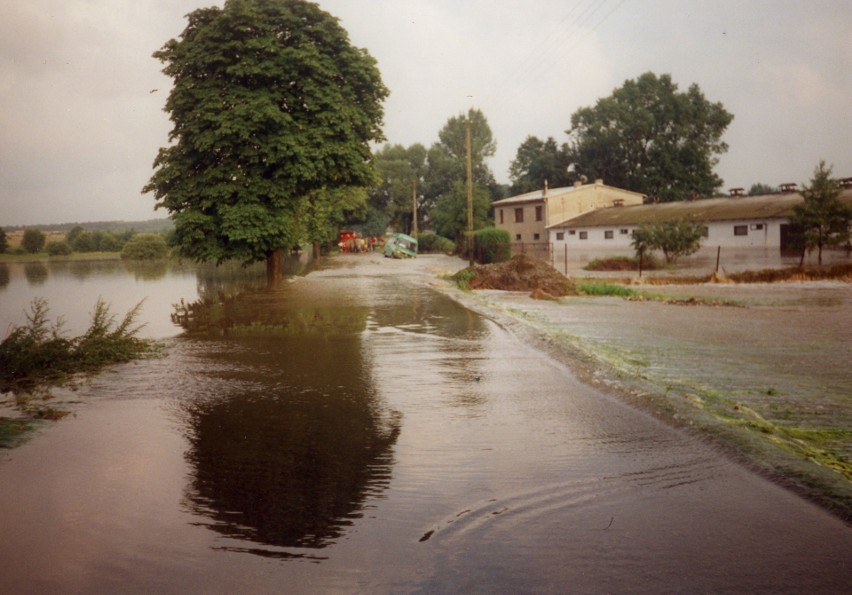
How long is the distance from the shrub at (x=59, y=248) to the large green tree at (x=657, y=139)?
187 feet

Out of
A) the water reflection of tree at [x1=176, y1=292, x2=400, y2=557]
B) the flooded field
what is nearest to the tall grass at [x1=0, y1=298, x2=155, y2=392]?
the water reflection of tree at [x1=176, y1=292, x2=400, y2=557]

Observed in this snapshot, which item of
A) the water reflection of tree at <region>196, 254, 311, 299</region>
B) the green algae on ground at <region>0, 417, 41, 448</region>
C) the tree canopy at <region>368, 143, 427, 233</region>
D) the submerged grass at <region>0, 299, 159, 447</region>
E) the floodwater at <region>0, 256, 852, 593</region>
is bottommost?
the floodwater at <region>0, 256, 852, 593</region>

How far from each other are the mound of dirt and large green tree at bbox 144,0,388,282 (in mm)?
6541

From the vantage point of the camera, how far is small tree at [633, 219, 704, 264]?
37375 mm

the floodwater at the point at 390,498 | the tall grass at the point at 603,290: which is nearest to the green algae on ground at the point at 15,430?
the floodwater at the point at 390,498

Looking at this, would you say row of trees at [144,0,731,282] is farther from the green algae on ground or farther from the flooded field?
the green algae on ground

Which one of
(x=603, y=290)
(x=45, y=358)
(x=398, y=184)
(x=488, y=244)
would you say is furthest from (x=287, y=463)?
(x=398, y=184)

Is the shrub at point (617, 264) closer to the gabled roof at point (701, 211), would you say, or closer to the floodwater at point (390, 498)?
the gabled roof at point (701, 211)

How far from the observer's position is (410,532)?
4738 millimetres

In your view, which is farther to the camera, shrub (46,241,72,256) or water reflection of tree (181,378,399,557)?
shrub (46,241,72,256)

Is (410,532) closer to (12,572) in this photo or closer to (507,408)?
(12,572)

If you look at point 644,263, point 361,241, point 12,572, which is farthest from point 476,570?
point 361,241

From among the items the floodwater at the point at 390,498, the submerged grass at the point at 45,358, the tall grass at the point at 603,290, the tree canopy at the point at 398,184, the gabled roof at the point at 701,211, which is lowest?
the floodwater at the point at 390,498

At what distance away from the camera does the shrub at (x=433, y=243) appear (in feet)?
254
